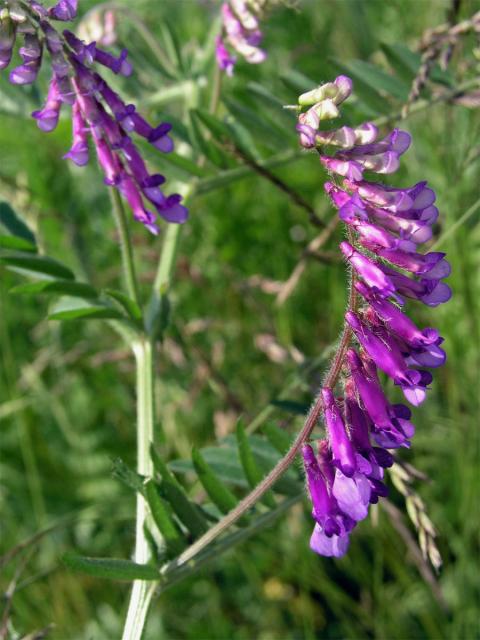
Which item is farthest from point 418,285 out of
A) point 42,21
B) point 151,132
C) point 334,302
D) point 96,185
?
point 96,185

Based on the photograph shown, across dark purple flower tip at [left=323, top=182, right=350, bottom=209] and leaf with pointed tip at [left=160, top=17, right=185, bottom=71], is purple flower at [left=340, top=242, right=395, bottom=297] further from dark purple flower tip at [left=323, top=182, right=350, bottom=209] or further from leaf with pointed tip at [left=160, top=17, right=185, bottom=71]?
leaf with pointed tip at [left=160, top=17, right=185, bottom=71]

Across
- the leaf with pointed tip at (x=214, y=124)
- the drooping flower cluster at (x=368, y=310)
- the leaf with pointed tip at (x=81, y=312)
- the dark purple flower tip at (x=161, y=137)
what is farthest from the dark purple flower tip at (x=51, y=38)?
the leaf with pointed tip at (x=214, y=124)

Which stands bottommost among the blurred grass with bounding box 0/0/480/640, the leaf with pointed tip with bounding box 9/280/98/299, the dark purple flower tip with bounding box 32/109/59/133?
the blurred grass with bounding box 0/0/480/640

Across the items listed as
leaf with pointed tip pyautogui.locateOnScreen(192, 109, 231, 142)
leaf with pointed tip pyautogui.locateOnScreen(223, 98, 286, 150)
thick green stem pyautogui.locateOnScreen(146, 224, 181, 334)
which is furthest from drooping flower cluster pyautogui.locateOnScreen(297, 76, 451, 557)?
leaf with pointed tip pyautogui.locateOnScreen(223, 98, 286, 150)

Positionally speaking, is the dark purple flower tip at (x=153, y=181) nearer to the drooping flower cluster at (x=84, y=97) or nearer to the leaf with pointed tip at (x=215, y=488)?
the drooping flower cluster at (x=84, y=97)

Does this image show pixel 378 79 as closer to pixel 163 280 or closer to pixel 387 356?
pixel 163 280
